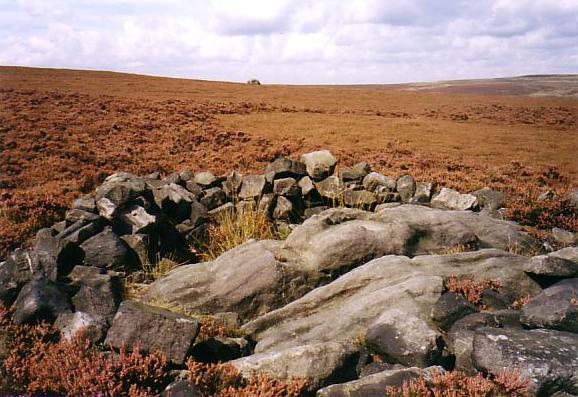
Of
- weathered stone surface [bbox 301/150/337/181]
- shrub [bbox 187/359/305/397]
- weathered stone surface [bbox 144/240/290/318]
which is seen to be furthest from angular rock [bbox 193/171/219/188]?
shrub [bbox 187/359/305/397]

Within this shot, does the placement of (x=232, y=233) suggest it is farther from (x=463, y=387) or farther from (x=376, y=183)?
(x=463, y=387)

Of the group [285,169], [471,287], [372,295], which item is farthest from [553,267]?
[285,169]

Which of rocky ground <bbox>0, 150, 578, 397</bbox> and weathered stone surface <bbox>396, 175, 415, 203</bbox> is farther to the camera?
weathered stone surface <bbox>396, 175, 415, 203</bbox>

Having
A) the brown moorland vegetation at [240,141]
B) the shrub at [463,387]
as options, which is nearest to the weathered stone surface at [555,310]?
the shrub at [463,387]

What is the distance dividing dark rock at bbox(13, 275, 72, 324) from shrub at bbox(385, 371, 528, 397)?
5771 millimetres

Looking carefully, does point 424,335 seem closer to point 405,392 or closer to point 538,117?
point 405,392

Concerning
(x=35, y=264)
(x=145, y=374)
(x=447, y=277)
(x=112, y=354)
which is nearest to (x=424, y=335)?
(x=447, y=277)

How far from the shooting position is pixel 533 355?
6.78 meters

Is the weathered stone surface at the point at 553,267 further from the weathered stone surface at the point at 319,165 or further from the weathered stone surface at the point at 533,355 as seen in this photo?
the weathered stone surface at the point at 319,165

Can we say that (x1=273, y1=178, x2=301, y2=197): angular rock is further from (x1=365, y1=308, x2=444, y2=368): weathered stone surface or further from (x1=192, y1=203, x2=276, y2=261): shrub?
(x1=365, y1=308, x2=444, y2=368): weathered stone surface

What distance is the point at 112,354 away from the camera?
7.64 m

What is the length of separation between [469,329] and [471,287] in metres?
1.37

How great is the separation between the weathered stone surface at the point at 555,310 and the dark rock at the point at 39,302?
7.60 meters

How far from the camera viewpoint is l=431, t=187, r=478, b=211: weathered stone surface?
1619 centimetres
